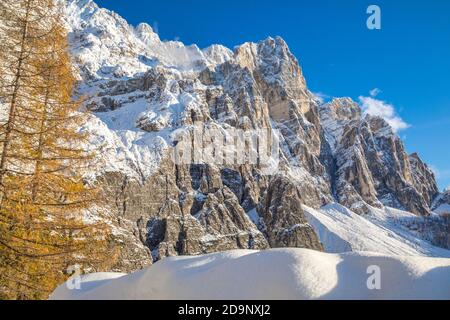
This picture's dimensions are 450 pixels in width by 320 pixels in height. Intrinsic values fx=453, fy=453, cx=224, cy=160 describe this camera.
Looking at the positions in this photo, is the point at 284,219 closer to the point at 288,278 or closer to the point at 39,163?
the point at 39,163

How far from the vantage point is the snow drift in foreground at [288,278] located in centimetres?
500

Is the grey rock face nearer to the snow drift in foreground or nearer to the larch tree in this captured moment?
the larch tree

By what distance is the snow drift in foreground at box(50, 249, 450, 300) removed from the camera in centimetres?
500

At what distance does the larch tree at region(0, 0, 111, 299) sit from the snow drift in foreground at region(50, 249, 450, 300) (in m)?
6.63

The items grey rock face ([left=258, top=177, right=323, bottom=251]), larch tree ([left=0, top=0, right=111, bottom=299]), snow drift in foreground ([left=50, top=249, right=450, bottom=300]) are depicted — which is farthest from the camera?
grey rock face ([left=258, top=177, right=323, bottom=251])

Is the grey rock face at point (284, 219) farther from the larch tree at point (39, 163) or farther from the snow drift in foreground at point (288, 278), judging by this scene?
the snow drift in foreground at point (288, 278)

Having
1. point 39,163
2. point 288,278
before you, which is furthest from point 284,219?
point 288,278

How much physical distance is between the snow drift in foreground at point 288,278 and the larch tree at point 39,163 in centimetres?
663

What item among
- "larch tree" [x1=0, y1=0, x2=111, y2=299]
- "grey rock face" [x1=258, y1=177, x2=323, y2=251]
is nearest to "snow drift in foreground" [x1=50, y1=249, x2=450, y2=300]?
"larch tree" [x1=0, y1=0, x2=111, y2=299]

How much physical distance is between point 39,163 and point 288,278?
10458 millimetres

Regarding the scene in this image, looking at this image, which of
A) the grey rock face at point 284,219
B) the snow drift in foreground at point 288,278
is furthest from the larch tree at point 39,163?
the grey rock face at point 284,219
